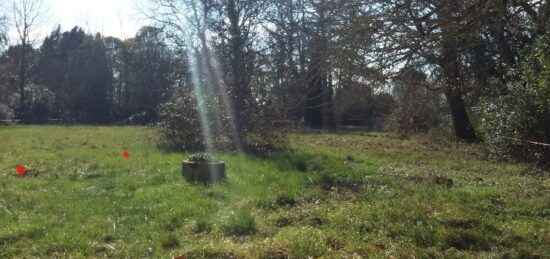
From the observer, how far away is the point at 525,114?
11.9 metres

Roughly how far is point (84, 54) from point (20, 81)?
6057 mm

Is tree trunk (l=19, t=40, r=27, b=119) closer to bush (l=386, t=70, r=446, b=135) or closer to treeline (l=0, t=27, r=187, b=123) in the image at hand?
treeline (l=0, t=27, r=187, b=123)

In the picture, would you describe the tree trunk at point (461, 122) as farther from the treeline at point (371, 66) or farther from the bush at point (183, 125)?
the bush at point (183, 125)

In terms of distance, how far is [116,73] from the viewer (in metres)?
50.4

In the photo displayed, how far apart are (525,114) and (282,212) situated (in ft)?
25.5

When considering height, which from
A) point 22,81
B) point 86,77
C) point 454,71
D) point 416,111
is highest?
point 86,77

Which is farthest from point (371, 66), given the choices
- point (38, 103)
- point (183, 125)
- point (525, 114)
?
point (38, 103)

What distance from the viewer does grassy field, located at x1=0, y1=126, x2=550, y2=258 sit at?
5.21 m

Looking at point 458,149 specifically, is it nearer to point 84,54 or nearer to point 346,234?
point 346,234

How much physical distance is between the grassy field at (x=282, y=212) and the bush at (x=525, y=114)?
1.08m

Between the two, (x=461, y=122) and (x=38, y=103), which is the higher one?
(x=38, y=103)

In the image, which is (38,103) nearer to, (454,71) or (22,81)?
(22,81)

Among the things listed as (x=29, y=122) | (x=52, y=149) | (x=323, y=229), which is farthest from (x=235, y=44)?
(x=29, y=122)

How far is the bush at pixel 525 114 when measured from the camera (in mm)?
11092
